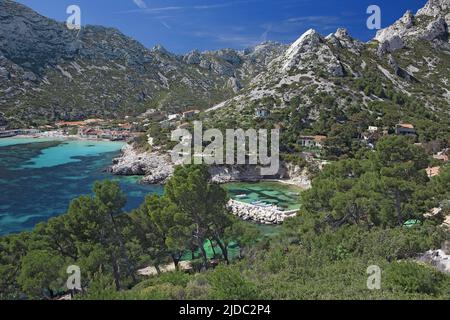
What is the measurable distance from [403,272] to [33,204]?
33.5m

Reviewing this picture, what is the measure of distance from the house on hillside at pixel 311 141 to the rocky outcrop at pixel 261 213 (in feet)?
73.1

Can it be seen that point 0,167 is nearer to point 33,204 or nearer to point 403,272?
point 33,204

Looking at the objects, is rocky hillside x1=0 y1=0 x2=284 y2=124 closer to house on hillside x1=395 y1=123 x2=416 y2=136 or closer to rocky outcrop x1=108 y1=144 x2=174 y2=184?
rocky outcrop x1=108 y1=144 x2=174 y2=184

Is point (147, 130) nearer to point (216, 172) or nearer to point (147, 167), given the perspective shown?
point (147, 167)

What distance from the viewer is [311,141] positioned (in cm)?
5338

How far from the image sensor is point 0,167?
176 ft

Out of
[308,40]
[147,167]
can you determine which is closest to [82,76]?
[308,40]

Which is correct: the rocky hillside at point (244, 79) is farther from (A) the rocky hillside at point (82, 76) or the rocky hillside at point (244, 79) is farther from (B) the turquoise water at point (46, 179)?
(B) the turquoise water at point (46, 179)

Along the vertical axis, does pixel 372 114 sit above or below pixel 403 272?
above

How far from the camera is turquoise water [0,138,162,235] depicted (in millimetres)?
32562

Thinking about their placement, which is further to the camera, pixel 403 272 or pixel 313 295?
pixel 403 272

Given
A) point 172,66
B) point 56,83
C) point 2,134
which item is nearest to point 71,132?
point 2,134

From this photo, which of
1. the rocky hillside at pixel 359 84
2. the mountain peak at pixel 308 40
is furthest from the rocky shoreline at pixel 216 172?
the mountain peak at pixel 308 40

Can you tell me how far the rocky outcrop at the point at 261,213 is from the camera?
3017 cm
